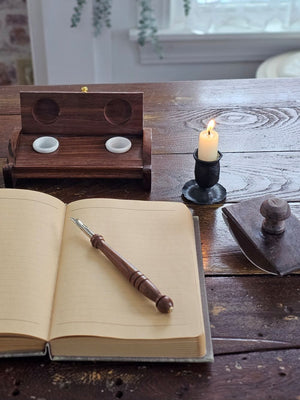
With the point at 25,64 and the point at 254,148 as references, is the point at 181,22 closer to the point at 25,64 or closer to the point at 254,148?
the point at 25,64

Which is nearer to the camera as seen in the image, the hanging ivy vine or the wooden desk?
the wooden desk

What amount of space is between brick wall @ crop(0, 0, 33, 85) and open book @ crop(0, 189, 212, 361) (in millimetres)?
1703

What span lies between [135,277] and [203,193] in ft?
1.08

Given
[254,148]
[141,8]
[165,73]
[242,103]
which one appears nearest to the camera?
[254,148]

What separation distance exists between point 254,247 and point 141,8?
1.70 m

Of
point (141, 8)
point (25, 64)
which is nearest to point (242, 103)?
point (141, 8)

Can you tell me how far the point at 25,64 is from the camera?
2.71 metres

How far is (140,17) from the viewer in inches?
97.3

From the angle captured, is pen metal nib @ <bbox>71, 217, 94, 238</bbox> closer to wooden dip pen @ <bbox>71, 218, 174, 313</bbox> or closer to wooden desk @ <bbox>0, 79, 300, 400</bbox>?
wooden dip pen @ <bbox>71, 218, 174, 313</bbox>

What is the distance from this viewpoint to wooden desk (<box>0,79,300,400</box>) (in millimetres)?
813

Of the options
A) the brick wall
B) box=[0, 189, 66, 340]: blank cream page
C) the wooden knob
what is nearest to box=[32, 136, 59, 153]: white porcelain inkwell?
box=[0, 189, 66, 340]: blank cream page

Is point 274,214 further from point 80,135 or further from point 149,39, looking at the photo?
point 149,39

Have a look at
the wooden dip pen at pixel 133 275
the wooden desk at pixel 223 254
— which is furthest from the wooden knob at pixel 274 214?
the wooden dip pen at pixel 133 275

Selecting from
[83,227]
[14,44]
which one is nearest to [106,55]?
[14,44]
